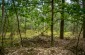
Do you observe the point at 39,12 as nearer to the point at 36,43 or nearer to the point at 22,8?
the point at 22,8

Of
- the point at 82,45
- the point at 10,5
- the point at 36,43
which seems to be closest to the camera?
the point at 82,45

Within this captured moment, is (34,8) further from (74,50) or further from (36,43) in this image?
(74,50)

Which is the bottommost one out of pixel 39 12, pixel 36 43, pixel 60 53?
pixel 36 43

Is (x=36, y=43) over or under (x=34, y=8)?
under

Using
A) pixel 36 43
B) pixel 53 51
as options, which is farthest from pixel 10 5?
pixel 53 51

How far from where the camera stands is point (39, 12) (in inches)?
507

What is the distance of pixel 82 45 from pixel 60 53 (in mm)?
1931

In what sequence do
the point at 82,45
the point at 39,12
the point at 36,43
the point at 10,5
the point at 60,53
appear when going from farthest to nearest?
the point at 36,43 → the point at 39,12 → the point at 10,5 → the point at 82,45 → the point at 60,53

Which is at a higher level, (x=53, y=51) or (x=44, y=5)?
(x=44, y=5)

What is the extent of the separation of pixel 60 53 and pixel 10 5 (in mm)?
5557

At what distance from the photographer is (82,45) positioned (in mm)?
10125

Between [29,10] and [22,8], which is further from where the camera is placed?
[29,10]

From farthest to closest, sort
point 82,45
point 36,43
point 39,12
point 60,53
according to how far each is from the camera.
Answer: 1. point 36,43
2. point 39,12
3. point 82,45
4. point 60,53

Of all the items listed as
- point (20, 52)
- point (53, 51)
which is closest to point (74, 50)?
point (53, 51)
